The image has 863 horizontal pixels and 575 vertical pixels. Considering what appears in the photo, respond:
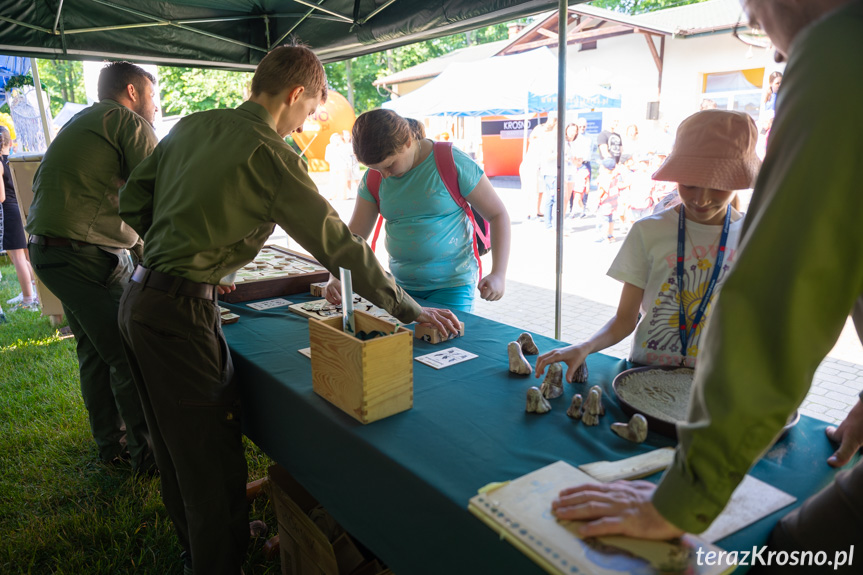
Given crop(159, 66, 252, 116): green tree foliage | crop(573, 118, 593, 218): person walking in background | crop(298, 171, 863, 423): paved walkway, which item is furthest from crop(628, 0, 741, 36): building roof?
crop(159, 66, 252, 116): green tree foliage

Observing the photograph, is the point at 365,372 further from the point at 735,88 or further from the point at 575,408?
the point at 735,88

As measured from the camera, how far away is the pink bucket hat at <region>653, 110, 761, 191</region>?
4.20ft

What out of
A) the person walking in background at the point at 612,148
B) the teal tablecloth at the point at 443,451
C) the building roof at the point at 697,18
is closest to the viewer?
the teal tablecloth at the point at 443,451

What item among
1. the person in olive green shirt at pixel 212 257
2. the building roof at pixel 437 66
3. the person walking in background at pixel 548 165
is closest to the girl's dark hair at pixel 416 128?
the person in olive green shirt at pixel 212 257

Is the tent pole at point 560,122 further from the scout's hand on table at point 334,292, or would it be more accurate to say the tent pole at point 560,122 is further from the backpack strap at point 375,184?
the scout's hand on table at point 334,292

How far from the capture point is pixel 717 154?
1.29 m

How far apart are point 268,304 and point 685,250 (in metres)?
1.65

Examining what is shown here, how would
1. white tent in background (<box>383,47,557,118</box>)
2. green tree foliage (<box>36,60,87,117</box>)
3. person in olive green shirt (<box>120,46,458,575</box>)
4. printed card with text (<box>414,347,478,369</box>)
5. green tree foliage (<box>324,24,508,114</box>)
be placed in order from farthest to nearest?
green tree foliage (<box>36,60,87,117</box>)
green tree foliage (<box>324,24,508,114</box>)
white tent in background (<box>383,47,557,118</box>)
printed card with text (<box>414,347,478,369</box>)
person in olive green shirt (<box>120,46,458,575</box>)

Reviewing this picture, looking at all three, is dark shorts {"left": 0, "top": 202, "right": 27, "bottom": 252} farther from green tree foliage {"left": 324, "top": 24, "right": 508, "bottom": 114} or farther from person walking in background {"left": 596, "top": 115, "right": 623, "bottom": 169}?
green tree foliage {"left": 324, "top": 24, "right": 508, "bottom": 114}

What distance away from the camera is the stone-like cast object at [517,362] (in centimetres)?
148

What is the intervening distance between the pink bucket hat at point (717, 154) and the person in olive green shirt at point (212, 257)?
82cm

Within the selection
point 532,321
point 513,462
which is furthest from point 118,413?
point 532,321

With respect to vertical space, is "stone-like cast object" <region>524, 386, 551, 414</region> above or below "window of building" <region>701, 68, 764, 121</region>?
below

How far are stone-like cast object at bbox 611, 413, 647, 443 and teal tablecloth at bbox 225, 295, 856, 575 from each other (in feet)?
0.05
